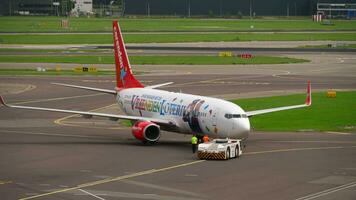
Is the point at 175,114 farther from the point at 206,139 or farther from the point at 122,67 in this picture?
the point at 122,67

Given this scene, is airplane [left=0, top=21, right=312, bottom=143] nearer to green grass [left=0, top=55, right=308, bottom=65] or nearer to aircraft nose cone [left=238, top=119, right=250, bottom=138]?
aircraft nose cone [left=238, top=119, right=250, bottom=138]

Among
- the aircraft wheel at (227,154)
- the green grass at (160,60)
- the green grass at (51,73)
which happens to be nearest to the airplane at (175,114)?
the aircraft wheel at (227,154)

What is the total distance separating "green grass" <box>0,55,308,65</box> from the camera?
523 feet

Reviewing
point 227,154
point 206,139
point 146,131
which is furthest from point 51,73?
point 227,154

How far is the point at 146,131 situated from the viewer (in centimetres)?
7244

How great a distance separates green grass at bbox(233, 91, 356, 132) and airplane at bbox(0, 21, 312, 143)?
10.2 metres

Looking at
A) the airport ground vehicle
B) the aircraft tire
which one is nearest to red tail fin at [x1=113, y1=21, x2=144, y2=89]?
the airport ground vehicle

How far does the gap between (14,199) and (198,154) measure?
18.3m

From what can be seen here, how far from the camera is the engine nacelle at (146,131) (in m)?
72.1

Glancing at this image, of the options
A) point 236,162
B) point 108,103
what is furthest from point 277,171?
point 108,103

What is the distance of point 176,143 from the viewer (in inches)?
2940

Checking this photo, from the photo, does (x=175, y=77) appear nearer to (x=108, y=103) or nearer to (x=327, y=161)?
(x=108, y=103)

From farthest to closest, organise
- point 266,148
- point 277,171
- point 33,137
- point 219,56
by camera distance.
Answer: point 219,56, point 33,137, point 266,148, point 277,171

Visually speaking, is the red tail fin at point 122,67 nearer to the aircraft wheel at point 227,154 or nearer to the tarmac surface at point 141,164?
the tarmac surface at point 141,164
